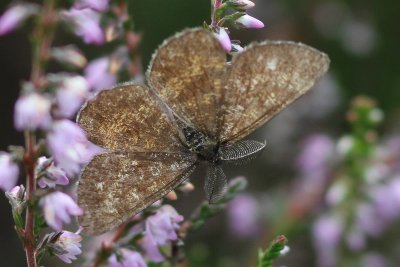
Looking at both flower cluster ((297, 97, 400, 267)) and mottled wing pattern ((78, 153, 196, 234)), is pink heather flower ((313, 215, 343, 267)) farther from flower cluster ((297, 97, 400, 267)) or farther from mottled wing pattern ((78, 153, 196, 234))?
mottled wing pattern ((78, 153, 196, 234))

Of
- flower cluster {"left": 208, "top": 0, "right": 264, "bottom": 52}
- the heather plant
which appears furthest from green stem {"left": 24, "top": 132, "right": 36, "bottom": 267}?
flower cluster {"left": 208, "top": 0, "right": 264, "bottom": 52}

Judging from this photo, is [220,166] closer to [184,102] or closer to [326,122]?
[184,102]

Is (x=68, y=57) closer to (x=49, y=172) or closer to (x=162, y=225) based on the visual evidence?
(x=49, y=172)

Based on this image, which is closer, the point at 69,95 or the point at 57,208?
the point at 69,95

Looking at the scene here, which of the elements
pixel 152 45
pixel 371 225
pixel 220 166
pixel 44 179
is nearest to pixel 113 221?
pixel 44 179

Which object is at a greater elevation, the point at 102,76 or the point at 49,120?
the point at 49,120

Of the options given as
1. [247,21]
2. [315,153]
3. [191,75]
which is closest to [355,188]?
[315,153]
